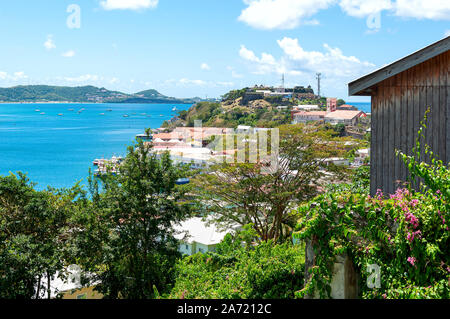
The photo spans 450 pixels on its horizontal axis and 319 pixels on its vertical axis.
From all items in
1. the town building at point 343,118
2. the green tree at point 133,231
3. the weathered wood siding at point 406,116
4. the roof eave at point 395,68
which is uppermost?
the town building at point 343,118

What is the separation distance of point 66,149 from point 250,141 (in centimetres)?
7587

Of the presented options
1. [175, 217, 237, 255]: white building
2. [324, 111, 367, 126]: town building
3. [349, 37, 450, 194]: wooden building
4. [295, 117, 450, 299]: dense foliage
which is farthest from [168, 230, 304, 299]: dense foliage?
[324, 111, 367, 126]: town building

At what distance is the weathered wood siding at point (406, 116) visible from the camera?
5.44 m

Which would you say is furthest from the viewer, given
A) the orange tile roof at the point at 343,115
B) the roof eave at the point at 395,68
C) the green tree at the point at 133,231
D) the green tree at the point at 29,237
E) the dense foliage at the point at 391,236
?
the orange tile roof at the point at 343,115

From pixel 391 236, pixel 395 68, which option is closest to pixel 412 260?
pixel 391 236

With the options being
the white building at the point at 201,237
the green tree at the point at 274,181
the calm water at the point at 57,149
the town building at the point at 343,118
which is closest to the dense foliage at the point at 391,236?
the green tree at the point at 274,181

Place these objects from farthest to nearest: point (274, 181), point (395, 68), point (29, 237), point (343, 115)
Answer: point (343, 115)
point (274, 181)
point (29, 237)
point (395, 68)

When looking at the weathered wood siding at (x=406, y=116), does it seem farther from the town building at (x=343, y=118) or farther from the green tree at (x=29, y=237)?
the town building at (x=343, y=118)

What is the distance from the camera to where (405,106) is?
5719 millimetres

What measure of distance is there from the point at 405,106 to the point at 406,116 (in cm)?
13

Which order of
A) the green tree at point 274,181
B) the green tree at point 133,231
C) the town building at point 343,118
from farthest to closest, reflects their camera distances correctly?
the town building at point 343,118 < the green tree at point 274,181 < the green tree at point 133,231

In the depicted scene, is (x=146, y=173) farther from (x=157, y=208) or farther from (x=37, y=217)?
(x=37, y=217)

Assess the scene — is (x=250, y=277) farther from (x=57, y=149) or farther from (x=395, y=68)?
(x=57, y=149)

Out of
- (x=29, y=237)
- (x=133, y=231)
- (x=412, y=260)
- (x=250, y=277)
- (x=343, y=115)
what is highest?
(x=343, y=115)
